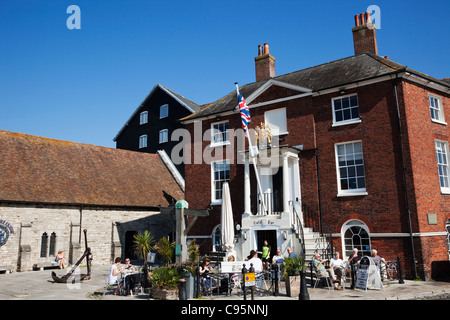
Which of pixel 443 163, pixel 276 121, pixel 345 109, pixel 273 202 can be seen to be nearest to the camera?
pixel 443 163

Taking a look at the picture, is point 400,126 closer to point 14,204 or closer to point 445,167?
point 445,167

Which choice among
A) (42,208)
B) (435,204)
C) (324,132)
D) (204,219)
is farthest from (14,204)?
(435,204)

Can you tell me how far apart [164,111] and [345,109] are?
21.0 meters

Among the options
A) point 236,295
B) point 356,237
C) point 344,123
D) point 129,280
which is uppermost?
point 344,123

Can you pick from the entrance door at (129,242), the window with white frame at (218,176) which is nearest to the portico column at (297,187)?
the window with white frame at (218,176)

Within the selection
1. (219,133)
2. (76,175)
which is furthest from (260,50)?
(76,175)

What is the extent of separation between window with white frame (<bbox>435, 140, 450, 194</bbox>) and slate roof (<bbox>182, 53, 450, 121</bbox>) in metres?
2.90

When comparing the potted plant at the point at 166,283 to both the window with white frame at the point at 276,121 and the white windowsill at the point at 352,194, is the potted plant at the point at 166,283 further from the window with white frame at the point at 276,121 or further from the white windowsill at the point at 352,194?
the window with white frame at the point at 276,121

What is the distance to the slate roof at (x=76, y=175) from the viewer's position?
20.7 m

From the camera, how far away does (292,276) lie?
11109mm

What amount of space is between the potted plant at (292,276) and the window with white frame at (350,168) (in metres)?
5.86

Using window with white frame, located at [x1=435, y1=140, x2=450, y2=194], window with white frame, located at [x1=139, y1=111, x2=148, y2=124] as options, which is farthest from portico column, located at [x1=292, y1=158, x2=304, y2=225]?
window with white frame, located at [x1=139, y1=111, x2=148, y2=124]

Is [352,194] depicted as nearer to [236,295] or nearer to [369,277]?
[369,277]

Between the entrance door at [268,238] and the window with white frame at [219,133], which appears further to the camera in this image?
the window with white frame at [219,133]
